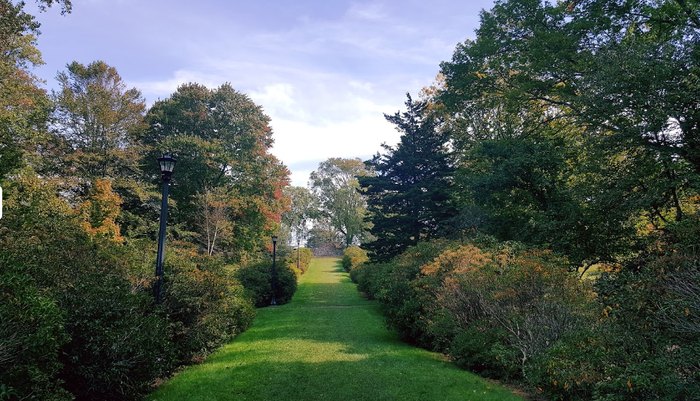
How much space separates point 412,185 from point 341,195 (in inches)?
1655

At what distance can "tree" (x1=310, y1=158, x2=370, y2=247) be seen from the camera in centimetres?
6731

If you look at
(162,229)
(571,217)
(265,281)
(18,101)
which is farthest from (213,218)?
(571,217)

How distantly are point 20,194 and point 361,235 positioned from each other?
5588cm

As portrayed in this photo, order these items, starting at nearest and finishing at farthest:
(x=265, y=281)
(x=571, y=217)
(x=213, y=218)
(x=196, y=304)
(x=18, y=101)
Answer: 1. (x=196, y=304)
2. (x=571, y=217)
3. (x=18, y=101)
4. (x=265, y=281)
5. (x=213, y=218)

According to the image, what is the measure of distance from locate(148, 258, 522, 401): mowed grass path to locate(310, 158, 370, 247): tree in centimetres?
5091

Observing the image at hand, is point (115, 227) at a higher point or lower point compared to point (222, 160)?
lower

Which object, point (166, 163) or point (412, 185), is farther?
point (412, 185)

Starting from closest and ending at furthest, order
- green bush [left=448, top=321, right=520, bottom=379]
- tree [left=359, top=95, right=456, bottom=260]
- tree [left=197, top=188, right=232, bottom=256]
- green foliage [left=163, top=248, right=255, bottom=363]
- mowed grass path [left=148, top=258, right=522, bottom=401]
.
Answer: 1. mowed grass path [left=148, top=258, right=522, bottom=401]
2. green bush [left=448, top=321, right=520, bottom=379]
3. green foliage [left=163, top=248, right=255, bottom=363]
4. tree [left=359, top=95, right=456, bottom=260]
5. tree [left=197, top=188, right=232, bottom=256]

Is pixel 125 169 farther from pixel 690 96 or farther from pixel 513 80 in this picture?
pixel 690 96

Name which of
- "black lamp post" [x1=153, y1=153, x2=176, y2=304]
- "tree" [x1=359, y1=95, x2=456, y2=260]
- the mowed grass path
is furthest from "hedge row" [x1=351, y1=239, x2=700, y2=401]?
"tree" [x1=359, y1=95, x2=456, y2=260]

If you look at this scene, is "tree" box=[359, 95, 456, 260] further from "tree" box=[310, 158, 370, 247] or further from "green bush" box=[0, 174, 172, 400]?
"tree" box=[310, 158, 370, 247]

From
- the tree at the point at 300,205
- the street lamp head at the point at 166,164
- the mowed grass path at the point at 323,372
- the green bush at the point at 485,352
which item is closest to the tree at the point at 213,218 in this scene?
the mowed grass path at the point at 323,372

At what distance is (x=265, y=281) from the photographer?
24766 mm

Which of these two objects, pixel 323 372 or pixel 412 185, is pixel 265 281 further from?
pixel 323 372
